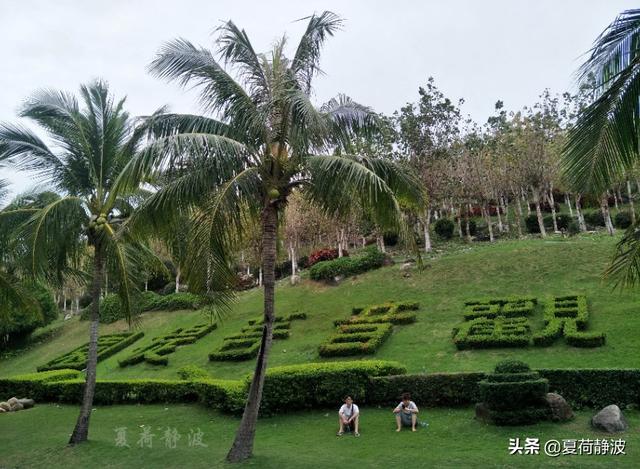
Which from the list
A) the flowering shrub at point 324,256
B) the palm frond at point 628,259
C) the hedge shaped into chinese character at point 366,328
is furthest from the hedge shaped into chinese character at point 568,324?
the flowering shrub at point 324,256

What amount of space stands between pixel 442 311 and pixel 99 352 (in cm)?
1615

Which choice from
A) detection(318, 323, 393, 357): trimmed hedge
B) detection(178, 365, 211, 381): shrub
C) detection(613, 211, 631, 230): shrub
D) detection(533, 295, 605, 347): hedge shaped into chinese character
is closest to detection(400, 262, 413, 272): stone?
detection(318, 323, 393, 357): trimmed hedge

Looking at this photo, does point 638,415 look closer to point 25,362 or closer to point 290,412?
point 290,412

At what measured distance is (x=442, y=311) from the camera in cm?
2073

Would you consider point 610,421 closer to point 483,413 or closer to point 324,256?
point 483,413

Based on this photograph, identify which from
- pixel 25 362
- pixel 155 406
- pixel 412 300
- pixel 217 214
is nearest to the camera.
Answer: pixel 217 214

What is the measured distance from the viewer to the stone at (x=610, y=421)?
9.80 m

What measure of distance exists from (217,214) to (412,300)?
14.8m

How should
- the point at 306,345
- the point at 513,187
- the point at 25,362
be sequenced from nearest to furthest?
the point at 306,345, the point at 25,362, the point at 513,187

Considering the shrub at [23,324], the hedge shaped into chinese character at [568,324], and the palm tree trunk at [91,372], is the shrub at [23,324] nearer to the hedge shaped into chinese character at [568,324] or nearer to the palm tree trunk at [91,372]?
the palm tree trunk at [91,372]

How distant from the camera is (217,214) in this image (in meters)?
9.09

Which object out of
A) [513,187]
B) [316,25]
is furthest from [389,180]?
[513,187]

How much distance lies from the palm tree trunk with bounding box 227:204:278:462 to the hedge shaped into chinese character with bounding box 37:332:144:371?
58.7 ft

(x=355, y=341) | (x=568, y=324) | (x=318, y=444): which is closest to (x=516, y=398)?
(x=318, y=444)
